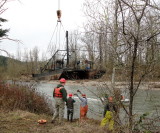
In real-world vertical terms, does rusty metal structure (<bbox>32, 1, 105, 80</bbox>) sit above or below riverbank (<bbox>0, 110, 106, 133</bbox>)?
above

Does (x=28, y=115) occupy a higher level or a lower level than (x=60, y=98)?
lower

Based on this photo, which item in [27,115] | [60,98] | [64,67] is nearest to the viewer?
[60,98]

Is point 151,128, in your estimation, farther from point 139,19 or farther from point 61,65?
point 61,65

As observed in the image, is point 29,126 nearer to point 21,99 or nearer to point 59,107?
point 59,107

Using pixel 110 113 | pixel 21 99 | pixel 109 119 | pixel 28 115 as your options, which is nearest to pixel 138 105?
pixel 109 119

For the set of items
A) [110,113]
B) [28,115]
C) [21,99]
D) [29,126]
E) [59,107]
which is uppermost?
[110,113]

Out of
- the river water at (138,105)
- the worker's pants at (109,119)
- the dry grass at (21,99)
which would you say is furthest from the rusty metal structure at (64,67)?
the worker's pants at (109,119)

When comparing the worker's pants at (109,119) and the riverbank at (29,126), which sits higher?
the worker's pants at (109,119)

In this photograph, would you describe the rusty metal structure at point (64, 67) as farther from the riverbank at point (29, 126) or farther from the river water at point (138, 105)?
the riverbank at point (29, 126)

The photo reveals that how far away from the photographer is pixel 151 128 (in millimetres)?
6305

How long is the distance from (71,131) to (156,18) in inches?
168

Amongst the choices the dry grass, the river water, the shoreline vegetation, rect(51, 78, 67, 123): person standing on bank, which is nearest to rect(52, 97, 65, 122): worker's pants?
rect(51, 78, 67, 123): person standing on bank

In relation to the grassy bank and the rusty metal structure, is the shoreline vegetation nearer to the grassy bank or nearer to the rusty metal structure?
the grassy bank

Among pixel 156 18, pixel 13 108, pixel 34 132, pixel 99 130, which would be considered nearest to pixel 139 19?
pixel 156 18
